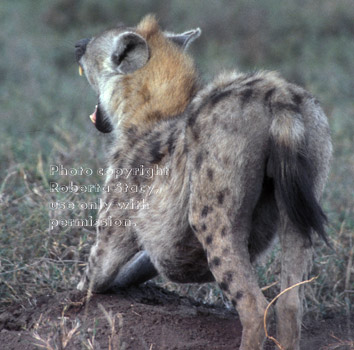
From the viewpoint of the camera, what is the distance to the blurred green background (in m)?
4.20

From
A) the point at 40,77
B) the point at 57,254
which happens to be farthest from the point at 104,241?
the point at 40,77

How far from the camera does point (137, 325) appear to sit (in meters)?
3.43

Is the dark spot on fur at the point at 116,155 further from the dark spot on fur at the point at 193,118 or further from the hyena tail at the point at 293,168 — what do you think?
the hyena tail at the point at 293,168

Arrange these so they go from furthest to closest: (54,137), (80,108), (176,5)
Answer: (176,5), (80,108), (54,137)

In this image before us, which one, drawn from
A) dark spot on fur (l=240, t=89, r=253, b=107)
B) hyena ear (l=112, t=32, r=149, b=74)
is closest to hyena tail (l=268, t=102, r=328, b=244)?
dark spot on fur (l=240, t=89, r=253, b=107)

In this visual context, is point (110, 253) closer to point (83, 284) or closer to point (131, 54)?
point (83, 284)

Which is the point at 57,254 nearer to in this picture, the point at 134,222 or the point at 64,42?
the point at 134,222

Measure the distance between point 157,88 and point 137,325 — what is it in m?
1.26

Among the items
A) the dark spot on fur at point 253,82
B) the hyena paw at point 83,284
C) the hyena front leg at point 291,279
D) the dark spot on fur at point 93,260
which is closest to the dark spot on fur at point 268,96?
the dark spot on fur at point 253,82

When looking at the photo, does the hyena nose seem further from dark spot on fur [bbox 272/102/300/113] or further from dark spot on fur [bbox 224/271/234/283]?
dark spot on fur [bbox 224/271/234/283]

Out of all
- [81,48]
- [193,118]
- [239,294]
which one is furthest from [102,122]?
[239,294]

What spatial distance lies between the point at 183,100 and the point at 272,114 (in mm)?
987

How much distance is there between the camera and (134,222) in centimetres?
355

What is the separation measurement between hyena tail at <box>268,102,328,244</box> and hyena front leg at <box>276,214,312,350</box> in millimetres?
87
